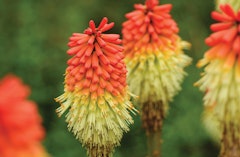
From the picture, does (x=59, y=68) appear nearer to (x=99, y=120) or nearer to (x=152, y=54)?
(x=152, y=54)

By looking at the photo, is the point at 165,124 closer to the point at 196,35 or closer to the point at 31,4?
the point at 196,35

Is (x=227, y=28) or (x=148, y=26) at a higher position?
(x=148, y=26)

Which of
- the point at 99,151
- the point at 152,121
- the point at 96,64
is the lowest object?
the point at 152,121

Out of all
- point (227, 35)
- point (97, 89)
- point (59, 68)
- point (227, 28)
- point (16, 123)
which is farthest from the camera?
point (59, 68)

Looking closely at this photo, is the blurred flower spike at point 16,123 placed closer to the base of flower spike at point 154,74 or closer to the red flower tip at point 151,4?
the base of flower spike at point 154,74

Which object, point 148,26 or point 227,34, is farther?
point 148,26

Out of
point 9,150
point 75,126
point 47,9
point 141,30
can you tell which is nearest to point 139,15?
point 141,30

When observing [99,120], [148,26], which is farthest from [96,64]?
[148,26]
